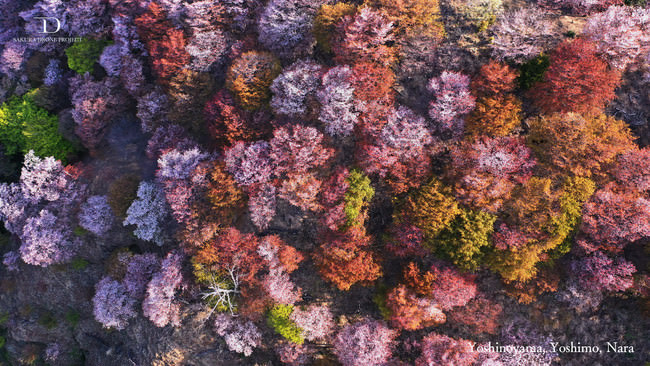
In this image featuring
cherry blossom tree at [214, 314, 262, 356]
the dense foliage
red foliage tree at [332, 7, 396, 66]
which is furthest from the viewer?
cherry blossom tree at [214, 314, 262, 356]

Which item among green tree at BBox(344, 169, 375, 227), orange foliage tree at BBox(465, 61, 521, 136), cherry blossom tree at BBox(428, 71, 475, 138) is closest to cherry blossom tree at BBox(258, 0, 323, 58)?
cherry blossom tree at BBox(428, 71, 475, 138)

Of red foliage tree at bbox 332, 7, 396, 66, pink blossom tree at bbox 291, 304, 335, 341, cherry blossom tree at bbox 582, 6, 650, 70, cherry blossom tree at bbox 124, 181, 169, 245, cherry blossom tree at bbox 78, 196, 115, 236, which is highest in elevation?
cherry blossom tree at bbox 582, 6, 650, 70

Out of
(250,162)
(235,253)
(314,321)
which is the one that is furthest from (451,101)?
(235,253)

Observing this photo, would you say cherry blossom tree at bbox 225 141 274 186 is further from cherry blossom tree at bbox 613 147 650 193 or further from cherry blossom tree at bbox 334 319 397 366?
cherry blossom tree at bbox 613 147 650 193

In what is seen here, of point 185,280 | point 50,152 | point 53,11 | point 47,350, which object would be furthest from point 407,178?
point 47,350

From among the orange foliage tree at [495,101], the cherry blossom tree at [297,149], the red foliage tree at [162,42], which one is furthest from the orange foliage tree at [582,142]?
the red foliage tree at [162,42]

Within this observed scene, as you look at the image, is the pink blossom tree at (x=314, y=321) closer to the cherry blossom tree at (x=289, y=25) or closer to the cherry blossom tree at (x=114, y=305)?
the cherry blossom tree at (x=114, y=305)
